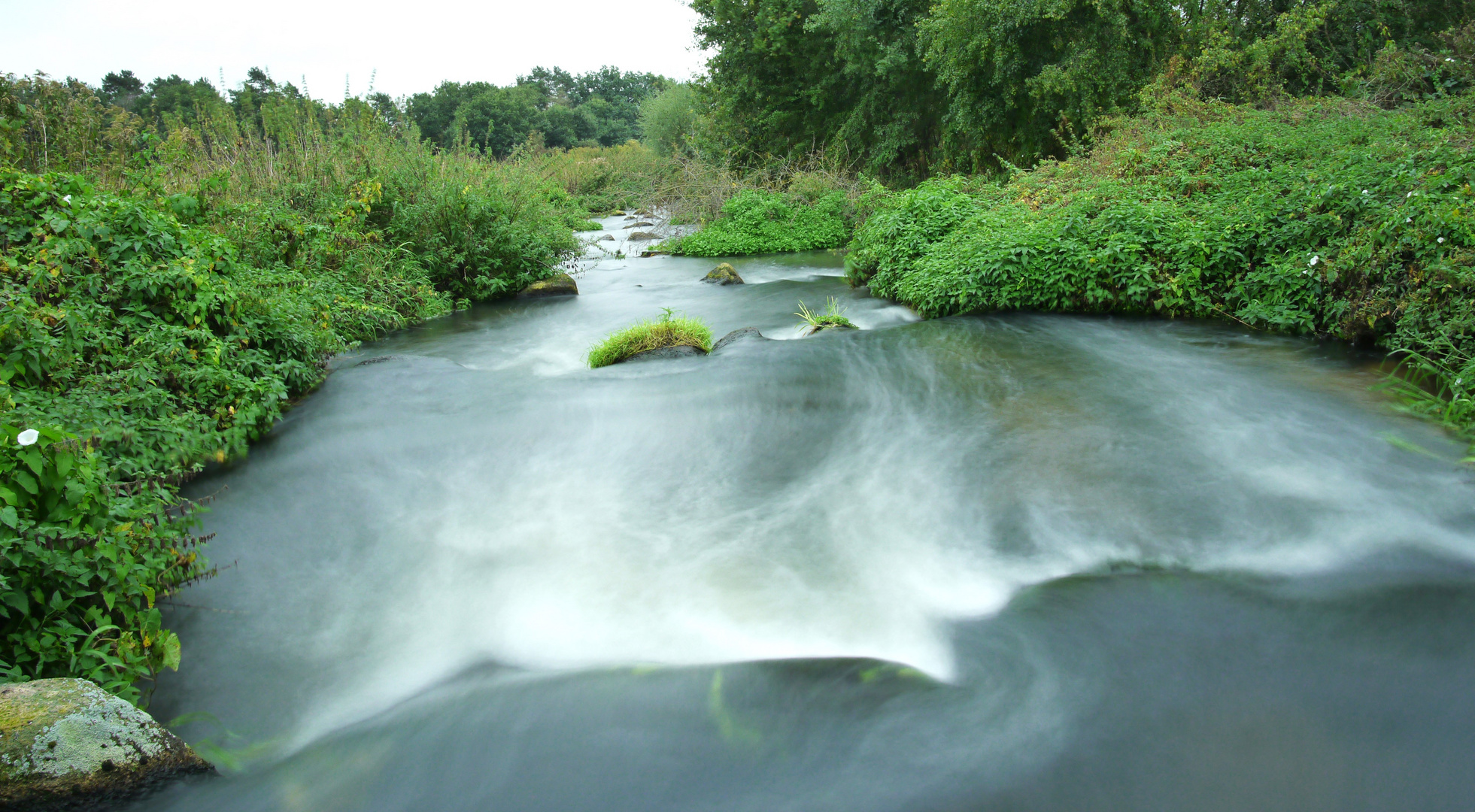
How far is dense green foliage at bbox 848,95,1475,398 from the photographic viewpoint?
21.2ft

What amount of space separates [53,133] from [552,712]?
28.7ft

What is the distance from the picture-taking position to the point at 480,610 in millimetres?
4430

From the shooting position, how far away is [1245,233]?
8.17 metres

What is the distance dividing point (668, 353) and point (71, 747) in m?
6.40

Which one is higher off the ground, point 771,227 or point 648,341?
point 771,227

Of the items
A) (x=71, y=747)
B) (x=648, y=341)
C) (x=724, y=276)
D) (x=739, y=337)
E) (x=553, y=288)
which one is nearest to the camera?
(x=71, y=747)

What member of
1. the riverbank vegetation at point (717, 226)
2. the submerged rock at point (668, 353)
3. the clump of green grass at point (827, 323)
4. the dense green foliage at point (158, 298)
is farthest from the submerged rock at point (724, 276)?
the submerged rock at point (668, 353)

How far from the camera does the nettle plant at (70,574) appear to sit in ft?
10.3

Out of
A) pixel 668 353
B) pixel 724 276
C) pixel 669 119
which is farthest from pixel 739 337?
pixel 669 119

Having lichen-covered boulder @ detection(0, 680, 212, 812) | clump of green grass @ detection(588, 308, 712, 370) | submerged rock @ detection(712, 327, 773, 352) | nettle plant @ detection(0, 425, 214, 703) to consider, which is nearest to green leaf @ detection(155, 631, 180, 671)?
nettle plant @ detection(0, 425, 214, 703)

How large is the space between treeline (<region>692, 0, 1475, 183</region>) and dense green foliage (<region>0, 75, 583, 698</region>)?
34.5 ft

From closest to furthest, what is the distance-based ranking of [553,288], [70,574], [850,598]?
[70,574], [850,598], [553,288]

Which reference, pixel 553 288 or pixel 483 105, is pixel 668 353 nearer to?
pixel 553 288

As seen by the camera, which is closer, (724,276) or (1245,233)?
(1245,233)
